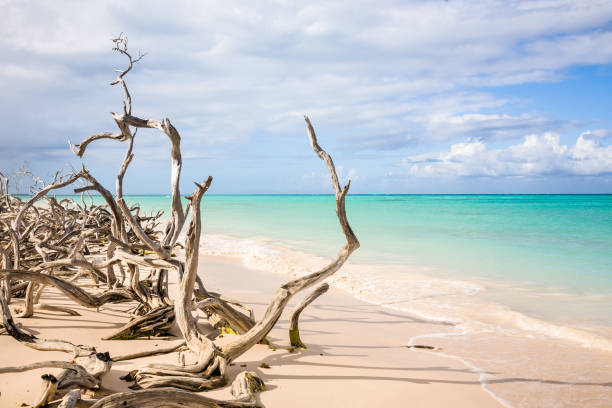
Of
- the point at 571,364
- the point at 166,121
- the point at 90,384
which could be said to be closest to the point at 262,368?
the point at 90,384

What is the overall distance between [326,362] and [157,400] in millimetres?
1753

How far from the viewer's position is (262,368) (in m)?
3.21

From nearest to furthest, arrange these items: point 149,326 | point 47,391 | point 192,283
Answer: point 47,391 → point 192,283 → point 149,326

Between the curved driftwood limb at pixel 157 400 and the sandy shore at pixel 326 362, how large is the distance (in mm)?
566

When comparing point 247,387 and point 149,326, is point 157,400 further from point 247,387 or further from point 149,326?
point 149,326

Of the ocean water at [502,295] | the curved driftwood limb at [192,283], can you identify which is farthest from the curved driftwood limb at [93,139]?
the ocean water at [502,295]

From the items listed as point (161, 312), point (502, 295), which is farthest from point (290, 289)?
point (502, 295)

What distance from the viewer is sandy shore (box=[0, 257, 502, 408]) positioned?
2748 mm

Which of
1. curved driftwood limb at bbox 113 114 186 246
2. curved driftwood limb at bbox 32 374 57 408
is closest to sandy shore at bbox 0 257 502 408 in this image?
curved driftwood limb at bbox 32 374 57 408

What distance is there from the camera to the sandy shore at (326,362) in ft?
9.02

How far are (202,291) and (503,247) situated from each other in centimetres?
1169

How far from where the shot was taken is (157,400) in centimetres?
200

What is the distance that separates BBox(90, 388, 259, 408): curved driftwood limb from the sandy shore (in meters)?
0.57

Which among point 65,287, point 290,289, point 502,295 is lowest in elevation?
point 502,295
